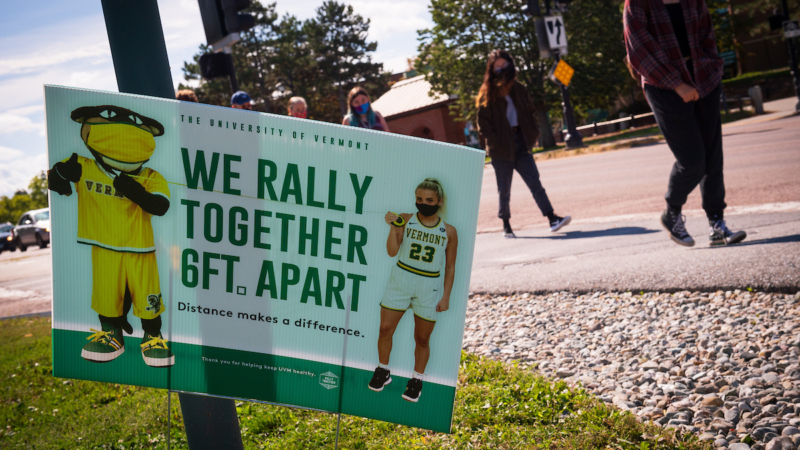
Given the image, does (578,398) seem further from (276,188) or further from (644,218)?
(644,218)

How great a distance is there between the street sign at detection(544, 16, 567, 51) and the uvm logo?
Answer: 15692 millimetres

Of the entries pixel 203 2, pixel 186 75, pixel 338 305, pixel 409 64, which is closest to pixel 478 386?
pixel 338 305

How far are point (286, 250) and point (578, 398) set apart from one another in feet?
5.14

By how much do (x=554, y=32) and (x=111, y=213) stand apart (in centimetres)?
1598

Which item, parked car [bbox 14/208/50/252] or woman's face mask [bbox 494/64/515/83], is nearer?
woman's face mask [bbox 494/64/515/83]

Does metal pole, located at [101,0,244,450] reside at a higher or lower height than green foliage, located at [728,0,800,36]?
lower

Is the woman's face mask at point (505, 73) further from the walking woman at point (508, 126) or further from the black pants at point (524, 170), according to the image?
the black pants at point (524, 170)

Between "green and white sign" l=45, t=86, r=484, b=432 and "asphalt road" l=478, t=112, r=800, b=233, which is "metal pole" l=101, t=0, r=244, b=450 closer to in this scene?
"green and white sign" l=45, t=86, r=484, b=432

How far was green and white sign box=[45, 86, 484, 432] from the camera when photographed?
1.70m

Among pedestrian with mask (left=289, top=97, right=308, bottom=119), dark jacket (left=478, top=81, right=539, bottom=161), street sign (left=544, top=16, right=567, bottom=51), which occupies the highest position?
street sign (left=544, top=16, right=567, bottom=51)

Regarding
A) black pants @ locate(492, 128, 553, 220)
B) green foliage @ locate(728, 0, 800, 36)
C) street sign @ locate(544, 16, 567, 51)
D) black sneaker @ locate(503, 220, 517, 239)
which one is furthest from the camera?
green foliage @ locate(728, 0, 800, 36)

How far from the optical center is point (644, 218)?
21.0ft

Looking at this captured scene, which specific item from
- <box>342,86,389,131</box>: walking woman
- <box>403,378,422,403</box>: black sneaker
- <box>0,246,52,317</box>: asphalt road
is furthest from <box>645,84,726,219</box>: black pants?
<box>0,246,52,317</box>: asphalt road

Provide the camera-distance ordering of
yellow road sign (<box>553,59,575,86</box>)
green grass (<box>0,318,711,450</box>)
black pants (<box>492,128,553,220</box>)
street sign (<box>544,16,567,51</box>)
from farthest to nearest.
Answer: yellow road sign (<box>553,59,575,86</box>)
street sign (<box>544,16,567,51</box>)
black pants (<box>492,128,553,220</box>)
green grass (<box>0,318,711,450</box>)
